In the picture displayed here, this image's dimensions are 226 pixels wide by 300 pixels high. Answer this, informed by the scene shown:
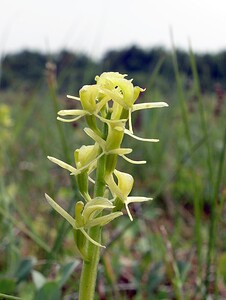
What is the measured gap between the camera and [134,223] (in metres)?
1.63

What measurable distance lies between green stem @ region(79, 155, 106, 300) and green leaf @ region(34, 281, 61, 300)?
11.4 inches

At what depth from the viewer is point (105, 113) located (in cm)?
71

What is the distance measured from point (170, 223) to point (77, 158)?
6.63 feet

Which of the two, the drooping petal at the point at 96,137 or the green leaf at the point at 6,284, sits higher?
the drooping petal at the point at 96,137

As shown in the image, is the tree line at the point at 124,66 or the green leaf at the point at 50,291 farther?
the tree line at the point at 124,66

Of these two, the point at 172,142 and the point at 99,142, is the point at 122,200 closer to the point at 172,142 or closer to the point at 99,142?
the point at 99,142

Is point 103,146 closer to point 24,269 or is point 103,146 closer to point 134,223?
point 24,269

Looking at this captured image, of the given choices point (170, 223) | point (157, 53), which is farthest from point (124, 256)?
point (157, 53)

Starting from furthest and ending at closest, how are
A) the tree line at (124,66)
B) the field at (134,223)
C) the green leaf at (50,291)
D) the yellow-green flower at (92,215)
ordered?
the tree line at (124,66) → the field at (134,223) → the green leaf at (50,291) → the yellow-green flower at (92,215)

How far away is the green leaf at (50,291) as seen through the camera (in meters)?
0.96

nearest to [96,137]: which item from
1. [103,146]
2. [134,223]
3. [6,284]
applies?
[103,146]

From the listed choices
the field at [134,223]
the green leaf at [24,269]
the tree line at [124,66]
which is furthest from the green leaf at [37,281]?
the tree line at [124,66]

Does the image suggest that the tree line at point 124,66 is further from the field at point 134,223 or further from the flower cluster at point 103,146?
A: the flower cluster at point 103,146

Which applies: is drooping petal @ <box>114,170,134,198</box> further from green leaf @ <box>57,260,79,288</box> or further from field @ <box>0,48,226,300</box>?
green leaf @ <box>57,260,79,288</box>
